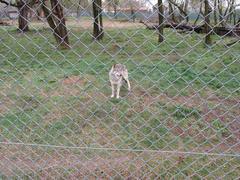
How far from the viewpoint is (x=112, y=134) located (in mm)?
3934

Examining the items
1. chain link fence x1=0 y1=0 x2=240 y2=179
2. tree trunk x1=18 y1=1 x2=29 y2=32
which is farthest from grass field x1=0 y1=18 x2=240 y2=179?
tree trunk x1=18 y1=1 x2=29 y2=32

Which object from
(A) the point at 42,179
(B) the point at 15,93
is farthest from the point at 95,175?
(B) the point at 15,93

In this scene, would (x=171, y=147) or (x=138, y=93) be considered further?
(x=138, y=93)

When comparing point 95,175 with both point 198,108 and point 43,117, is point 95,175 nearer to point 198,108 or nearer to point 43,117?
point 43,117

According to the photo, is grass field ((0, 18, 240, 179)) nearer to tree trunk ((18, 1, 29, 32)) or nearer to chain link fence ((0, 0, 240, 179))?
chain link fence ((0, 0, 240, 179))

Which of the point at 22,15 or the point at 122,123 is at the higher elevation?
the point at 22,15

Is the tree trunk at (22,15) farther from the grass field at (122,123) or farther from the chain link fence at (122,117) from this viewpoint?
the grass field at (122,123)

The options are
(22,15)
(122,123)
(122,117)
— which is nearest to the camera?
(122,123)

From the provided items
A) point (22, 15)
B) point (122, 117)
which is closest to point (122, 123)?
point (122, 117)

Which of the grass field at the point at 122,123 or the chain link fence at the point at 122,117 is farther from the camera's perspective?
the grass field at the point at 122,123

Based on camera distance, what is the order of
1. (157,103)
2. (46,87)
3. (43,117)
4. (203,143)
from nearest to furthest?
(203,143), (43,117), (157,103), (46,87)

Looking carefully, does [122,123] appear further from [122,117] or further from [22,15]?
[22,15]

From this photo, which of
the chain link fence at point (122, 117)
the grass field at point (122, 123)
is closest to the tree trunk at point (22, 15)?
the chain link fence at point (122, 117)

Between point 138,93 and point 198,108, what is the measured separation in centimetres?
125
